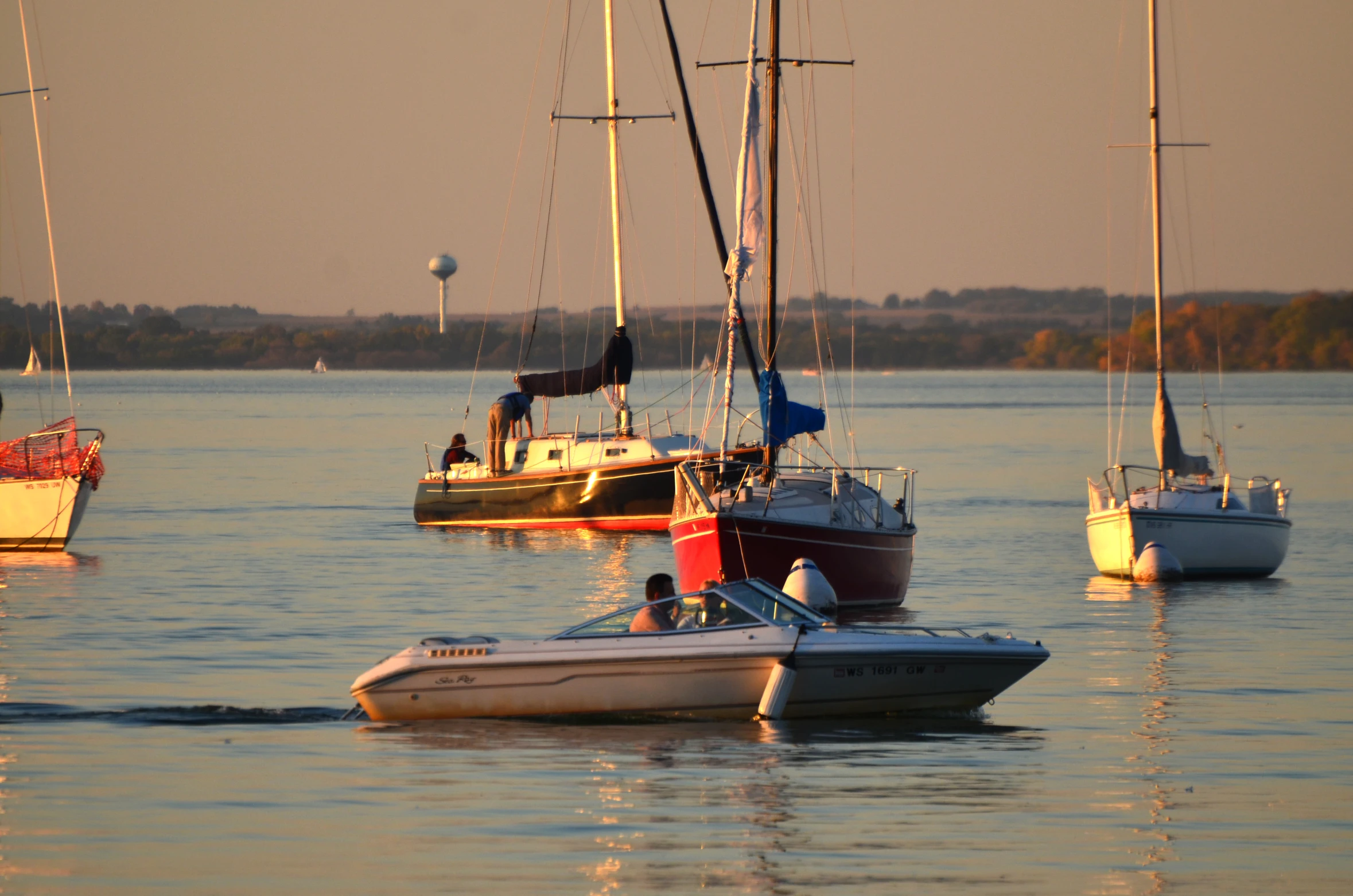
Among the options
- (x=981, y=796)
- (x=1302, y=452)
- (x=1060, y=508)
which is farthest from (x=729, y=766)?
(x=1302, y=452)

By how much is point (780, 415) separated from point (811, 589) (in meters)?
6.89

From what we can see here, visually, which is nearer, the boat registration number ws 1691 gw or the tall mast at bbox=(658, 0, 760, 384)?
the boat registration number ws 1691 gw

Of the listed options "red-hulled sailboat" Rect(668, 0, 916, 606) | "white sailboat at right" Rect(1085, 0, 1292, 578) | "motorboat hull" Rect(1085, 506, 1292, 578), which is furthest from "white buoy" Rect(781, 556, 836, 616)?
"motorboat hull" Rect(1085, 506, 1292, 578)

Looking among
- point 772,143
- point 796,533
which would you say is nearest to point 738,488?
point 796,533

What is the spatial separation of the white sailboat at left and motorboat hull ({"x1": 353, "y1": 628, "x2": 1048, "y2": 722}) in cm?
2112

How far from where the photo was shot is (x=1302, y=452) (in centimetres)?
8094

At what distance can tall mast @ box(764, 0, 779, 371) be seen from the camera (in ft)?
106

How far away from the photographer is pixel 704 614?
18.0 metres

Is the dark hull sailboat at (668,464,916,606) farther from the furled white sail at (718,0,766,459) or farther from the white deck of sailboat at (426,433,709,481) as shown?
the white deck of sailboat at (426,433,709,481)

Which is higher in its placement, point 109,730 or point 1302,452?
point 109,730

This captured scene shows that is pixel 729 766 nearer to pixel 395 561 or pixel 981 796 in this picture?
pixel 981 796

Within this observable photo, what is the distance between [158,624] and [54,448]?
1149 centimetres

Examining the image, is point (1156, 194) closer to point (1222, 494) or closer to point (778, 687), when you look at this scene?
point (1222, 494)

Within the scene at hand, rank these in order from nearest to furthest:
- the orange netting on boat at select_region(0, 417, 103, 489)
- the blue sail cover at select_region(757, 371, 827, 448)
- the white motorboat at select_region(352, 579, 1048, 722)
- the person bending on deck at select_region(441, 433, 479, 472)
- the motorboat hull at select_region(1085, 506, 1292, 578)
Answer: the white motorboat at select_region(352, 579, 1048, 722) → the blue sail cover at select_region(757, 371, 827, 448) → the motorboat hull at select_region(1085, 506, 1292, 578) → the orange netting on boat at select_region(0, 417, 103, 489) → the person bending on deck at select_region(441, 433, 479, 472)
